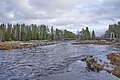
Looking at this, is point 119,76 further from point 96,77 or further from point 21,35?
point 21,35

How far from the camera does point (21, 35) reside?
161000 millimetres

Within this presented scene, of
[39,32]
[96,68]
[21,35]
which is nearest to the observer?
[96,68]

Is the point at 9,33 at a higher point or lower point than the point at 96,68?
higher

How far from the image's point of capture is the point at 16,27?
16762 cm

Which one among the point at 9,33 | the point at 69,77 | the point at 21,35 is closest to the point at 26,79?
the point at 69,77

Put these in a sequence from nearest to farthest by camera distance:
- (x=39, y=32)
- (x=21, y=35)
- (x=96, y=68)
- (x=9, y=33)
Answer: (x=96, y=68) → (x=9, y=33) → (x=21, y=35) → (x=39, y=32)

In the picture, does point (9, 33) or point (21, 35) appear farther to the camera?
point (21, 35)

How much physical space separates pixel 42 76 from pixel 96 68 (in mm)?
9904

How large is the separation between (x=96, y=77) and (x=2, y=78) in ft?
41.4

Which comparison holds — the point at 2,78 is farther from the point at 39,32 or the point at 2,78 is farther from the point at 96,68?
the point at 39,32

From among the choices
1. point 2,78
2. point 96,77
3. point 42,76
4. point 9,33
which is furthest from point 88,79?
point 9,33

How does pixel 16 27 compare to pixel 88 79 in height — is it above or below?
above

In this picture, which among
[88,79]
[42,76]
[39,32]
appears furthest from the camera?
[39,32]

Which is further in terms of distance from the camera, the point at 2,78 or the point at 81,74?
the point at 81,74
